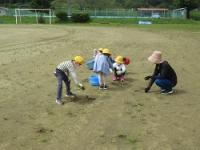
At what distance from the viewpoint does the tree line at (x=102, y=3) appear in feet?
283

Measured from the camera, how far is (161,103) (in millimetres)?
10977

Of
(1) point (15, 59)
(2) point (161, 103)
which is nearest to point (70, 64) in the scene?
(2) point (161, 103)

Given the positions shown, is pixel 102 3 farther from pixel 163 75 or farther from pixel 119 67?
pixel 163 75

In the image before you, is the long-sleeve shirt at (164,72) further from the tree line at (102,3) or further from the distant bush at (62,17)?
the tree line at (102,3)

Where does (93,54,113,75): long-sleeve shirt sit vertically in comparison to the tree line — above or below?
below

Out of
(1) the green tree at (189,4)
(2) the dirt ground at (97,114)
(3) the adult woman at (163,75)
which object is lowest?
(2) the dirt ground at (97,114)

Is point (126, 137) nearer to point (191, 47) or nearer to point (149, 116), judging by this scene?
point (149, 116)

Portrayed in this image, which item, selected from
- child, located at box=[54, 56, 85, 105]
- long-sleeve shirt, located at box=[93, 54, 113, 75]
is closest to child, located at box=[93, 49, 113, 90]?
long-sleeve shirt, located at box=[93, 54, 113, 75]

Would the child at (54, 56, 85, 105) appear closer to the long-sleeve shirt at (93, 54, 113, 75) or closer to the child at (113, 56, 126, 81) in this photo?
the long-sleeve shirt at (93, 54, 113, 75)

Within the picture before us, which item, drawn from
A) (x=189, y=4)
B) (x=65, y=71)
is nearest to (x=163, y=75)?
(x=65, y=71)

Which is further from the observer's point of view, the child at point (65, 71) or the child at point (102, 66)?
the child at point (102, 66)

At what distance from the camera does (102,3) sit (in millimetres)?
114188

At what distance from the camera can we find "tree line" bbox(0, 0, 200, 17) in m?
86.4

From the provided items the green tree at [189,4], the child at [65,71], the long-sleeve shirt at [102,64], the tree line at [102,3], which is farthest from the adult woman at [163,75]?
the green tree at [189,4]
